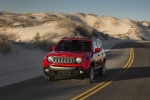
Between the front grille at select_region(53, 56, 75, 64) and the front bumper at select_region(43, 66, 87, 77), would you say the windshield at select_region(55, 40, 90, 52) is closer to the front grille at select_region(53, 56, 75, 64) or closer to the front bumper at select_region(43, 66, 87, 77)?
the front grille at select_region(53, 56, 75, 64)

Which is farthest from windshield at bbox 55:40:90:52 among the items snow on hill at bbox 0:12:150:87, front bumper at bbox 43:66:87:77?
snow on hill at bbox 0:12:150:87

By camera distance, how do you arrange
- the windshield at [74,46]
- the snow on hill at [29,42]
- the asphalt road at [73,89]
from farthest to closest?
the snow on hill at [29,42] → the windshield at [74,46] → the asphalt road at [73,89]

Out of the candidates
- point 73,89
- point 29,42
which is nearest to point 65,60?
point 73,89

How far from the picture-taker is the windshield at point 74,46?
50.2 feet

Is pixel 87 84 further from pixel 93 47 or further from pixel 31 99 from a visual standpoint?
pixel 31 99

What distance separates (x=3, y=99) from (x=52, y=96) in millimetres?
1533

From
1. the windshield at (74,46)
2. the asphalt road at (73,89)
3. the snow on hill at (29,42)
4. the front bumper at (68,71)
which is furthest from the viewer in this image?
the snow on hill at (29,42)

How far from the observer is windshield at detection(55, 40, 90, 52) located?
15297 mm

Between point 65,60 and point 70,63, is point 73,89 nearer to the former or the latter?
point 70,63

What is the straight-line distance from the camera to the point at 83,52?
576 inches

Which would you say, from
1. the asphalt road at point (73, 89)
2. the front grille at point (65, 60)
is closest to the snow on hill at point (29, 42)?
the asphalt road at point (73, 89)

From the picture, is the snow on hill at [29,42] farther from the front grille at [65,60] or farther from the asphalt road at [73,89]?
the front grille at [65,60]

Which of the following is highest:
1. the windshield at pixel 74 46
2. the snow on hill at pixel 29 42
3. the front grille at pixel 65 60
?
the windshield at pixel 74 46

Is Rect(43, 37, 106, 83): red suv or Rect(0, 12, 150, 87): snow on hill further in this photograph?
Rect(0, 12, 150, 87): snow on hill
